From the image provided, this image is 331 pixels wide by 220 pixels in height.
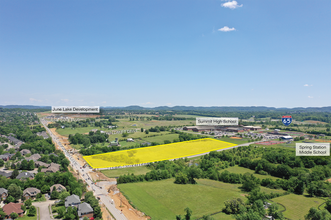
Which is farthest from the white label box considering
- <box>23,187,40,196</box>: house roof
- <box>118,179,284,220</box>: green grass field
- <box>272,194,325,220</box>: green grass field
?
<box>23,187,40,196</box>: house roof

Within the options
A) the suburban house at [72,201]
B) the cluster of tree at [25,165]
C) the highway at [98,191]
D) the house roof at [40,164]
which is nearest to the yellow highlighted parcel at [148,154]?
the highway at [98,191]

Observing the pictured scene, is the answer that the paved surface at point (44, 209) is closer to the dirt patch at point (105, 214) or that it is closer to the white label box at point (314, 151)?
the dirt patch at point (105, 214)

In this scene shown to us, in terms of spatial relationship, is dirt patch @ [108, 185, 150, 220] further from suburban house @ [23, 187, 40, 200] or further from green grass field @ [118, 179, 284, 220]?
suburban house @ [23, 187, 40, 200]

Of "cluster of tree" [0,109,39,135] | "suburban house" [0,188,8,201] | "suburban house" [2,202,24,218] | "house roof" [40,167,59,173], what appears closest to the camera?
"suburban house" [2,202,24,218]

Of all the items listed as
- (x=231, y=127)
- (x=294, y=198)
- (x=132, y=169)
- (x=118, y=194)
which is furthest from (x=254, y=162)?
(x=231, y=127)

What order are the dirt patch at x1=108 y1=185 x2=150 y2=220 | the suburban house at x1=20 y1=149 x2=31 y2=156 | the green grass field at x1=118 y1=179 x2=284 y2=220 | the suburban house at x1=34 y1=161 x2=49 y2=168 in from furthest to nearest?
the suburban house at x1=20 y1=149 x2=31 y2=156 < the suburban house at x1=34 y1=161 x2=49 y2=168 < the green grass field at x1=118 y1=179 x2=284 y2=220 < the dirt patch at x1=108 y1=185 x2=150 y2=220

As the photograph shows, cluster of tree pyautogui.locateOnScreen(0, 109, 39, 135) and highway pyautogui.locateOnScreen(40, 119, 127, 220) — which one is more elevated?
cluster of tree pyautogui.locateOnScreen(0, 109, 39, 135)

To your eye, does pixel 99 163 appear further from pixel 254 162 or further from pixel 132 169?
pixel 254 162

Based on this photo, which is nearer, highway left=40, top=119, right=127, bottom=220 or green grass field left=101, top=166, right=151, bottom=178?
highway left=40, top=119, right=127, bottom=220
